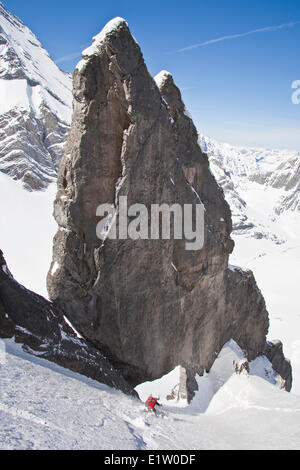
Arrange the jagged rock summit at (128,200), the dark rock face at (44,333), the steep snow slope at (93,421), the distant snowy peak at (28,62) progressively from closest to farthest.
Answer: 1. the steep snow slope at (93,421)
2. the dark rock face at (44,333)
3. the jagged rock summit at (128,200)
4. the distant snowy peak at (28,62)

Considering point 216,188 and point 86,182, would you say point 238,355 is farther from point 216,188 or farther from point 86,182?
point 86,182

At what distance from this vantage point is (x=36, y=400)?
414 inches

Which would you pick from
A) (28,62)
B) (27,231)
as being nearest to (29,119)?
(27,231)

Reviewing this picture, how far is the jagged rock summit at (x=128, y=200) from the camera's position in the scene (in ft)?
51.3

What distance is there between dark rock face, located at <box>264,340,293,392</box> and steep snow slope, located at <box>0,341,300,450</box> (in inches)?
467

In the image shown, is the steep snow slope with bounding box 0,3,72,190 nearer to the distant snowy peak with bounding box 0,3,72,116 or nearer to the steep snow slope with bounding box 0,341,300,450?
the distant snowy peak with bounding box 0,3,72,116

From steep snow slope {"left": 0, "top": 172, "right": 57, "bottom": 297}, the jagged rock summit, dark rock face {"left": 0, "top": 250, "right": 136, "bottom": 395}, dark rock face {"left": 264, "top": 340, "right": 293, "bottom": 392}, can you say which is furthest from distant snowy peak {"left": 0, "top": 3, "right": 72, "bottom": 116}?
dark rock face {"left": 0, "top": 250, "right": 136, "bottom": 395}

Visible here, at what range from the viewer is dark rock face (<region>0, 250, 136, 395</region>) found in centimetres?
1327

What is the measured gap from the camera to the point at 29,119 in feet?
303

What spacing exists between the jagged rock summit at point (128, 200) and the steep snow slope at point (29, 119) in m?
72.8

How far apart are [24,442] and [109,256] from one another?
9.12 m

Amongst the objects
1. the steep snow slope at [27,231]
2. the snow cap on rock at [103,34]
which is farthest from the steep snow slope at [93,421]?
the steep snow slope at [27,231]

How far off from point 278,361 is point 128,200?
2208 cm

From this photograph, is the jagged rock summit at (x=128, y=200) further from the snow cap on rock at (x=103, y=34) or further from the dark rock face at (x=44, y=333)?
the dark rock face at (x=44, y=333)
